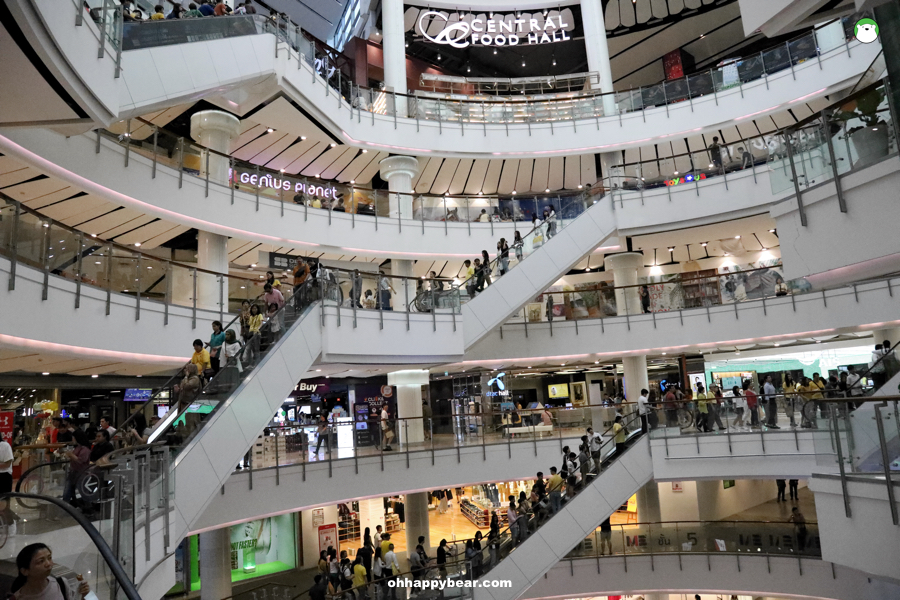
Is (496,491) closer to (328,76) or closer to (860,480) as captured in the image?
(328,76)

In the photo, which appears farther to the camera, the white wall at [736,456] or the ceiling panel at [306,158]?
the ceiling panel at [306,158]

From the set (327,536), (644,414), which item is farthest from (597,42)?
(327,536)

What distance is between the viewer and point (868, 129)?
6629 mm

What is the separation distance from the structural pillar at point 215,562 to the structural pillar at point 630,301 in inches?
453

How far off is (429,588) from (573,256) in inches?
326

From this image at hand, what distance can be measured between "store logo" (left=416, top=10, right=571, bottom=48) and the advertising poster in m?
17.3

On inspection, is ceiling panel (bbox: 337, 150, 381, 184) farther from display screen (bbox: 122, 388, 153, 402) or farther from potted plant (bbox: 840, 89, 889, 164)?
potted plant (bbox: 840, 89, 889, 164)

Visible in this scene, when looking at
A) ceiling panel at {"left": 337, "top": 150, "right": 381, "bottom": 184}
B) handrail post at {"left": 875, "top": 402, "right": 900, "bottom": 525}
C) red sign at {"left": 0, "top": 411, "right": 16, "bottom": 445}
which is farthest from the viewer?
ceiling panel at {"left": 337, "top": 150, "right": 381, "bottom": 184}

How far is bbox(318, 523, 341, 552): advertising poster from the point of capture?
2006 cm

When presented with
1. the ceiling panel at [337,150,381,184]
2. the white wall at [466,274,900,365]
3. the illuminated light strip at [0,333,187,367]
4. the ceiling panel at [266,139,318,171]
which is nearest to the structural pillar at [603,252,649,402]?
the white wall at [466,274,900,365]

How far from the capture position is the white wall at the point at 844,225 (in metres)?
6.50

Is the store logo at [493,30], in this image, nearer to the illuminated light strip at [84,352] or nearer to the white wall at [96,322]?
the white wall at [96,322]

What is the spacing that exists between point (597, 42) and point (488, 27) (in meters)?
4.16

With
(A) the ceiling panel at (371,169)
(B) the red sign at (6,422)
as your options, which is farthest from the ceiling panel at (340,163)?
(B) the red sign at (6,422)
